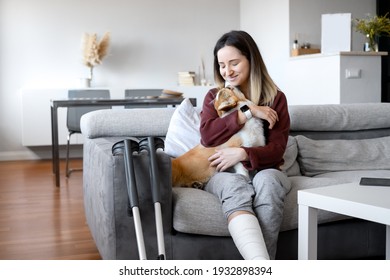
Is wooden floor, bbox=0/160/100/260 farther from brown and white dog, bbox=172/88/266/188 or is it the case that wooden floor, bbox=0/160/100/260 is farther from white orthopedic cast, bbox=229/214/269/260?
white orthopedic cast, bbox=229/214/269/260

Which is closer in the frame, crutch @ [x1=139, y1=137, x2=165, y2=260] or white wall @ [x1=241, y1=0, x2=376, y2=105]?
crutch @ [x1=139, y1=137, x2=165, y2=260]

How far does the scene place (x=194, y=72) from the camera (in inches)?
248

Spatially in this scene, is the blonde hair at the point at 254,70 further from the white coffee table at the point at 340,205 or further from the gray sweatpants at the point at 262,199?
the white coffee table at the point at 340,205

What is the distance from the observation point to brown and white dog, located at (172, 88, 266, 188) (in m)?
1.94

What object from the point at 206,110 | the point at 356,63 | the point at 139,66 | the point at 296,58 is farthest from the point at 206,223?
the point at 139,66

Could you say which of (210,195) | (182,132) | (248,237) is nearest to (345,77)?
(182,132)

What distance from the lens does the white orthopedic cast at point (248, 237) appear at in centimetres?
147

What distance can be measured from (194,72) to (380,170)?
4.04 meters

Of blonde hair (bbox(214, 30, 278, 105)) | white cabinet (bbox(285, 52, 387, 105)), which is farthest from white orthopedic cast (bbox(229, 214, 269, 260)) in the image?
white cabinet (bbox(285, 52, 387, 105))

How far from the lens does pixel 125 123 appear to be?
7.71 ft

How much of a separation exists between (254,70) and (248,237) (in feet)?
2.40

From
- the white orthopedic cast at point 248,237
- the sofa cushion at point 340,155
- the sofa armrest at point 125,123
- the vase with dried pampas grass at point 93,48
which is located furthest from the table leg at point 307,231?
the vase with dried pampas grass at point 93,48

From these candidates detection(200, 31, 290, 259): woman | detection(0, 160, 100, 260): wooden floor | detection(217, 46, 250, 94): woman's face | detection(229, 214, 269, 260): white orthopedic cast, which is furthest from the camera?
detection(0, 160, 100, 260): wooden floor

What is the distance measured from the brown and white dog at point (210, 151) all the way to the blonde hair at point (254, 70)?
7 centimetres
